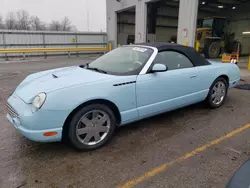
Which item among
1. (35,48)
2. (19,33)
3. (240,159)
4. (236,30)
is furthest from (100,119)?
(236,30)

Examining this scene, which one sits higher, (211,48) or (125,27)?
(125,27)

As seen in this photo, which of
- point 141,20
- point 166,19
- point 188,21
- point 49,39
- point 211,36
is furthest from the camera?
point 166,19

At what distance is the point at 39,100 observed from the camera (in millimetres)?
2383

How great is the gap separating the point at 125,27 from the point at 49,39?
806 centimetres

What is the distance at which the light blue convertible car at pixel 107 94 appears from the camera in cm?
239

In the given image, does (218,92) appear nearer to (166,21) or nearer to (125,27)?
(125,27)

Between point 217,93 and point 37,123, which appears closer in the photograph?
point 37,123

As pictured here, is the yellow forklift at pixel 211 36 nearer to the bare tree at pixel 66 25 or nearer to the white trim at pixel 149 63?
the white trim at pixel 149 63

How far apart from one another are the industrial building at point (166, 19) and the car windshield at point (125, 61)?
9.76 metres

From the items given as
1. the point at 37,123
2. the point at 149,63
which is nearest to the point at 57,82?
the point at 37,123

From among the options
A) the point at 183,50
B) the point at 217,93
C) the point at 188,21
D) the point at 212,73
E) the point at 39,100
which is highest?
the point at 188,21

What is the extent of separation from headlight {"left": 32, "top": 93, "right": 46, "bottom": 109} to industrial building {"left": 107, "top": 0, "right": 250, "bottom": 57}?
1147 cm

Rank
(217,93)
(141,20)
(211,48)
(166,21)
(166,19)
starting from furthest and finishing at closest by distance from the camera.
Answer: (166,21) < (166,19) < (211,48) < (141,20) < (217,93)

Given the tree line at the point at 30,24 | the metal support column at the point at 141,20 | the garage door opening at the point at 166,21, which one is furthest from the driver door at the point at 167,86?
the tree line at the point at 30,24
